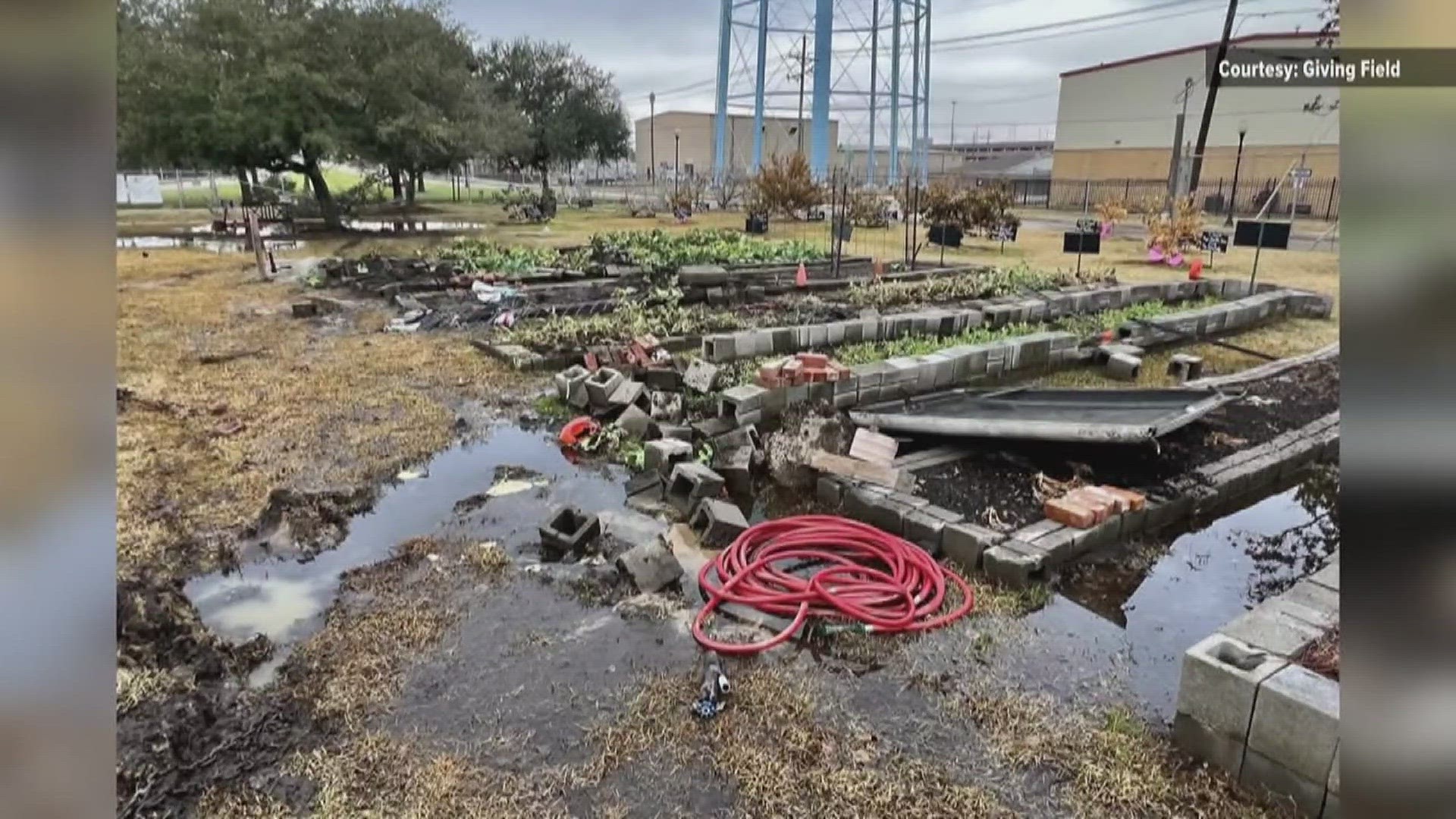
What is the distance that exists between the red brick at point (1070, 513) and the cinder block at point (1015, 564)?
344mm

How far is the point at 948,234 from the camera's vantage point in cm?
1436

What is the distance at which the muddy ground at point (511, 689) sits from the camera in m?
2.23

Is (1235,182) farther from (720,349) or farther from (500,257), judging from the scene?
(720,349)

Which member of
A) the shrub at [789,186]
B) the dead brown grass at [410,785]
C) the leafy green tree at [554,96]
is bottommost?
the dead brown grass at [410,785]

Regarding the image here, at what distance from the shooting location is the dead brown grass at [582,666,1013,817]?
2.20 metres

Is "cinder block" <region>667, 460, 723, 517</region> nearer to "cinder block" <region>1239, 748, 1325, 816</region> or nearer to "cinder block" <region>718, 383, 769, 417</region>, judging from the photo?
"cinder block" <region>718, 383, 769, 417</region>

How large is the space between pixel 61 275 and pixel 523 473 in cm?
437

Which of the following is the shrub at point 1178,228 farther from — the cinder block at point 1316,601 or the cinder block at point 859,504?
the cinder block at point 1316,601

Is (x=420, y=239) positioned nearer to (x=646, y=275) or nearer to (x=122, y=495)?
(x=646, y=275)

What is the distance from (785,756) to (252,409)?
16.2 ft

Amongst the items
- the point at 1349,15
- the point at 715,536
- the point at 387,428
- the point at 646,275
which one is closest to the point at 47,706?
the point at 1349,15

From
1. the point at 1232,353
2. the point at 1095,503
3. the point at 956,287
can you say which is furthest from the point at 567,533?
the point at 956,287

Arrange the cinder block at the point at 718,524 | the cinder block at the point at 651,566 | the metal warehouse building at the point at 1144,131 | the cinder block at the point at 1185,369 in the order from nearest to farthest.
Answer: the cinder block at the point at 651,566, the cinder block at the point at 718,524, the cinder block at the point at 1185,369, the metal warehouse building at the point at 1144,131

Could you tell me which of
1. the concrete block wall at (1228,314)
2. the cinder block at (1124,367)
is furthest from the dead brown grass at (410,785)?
the concrete block wall at (1228,314)
